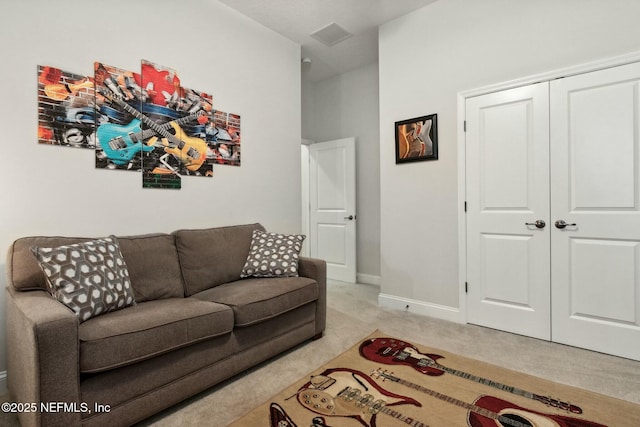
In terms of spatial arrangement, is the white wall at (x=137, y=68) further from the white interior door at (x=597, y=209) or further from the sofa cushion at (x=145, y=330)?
the white interior door at (x=597, y=209)

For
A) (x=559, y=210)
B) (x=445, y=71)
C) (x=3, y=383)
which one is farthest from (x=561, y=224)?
(x=3, y=383)

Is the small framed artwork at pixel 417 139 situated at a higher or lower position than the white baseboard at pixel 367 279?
higher

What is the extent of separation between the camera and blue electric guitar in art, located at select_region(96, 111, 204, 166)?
231cm

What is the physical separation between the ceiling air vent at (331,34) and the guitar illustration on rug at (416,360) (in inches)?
126

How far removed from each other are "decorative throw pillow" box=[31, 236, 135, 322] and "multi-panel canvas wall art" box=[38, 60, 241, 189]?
0.79 metres

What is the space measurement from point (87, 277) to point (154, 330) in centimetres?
48

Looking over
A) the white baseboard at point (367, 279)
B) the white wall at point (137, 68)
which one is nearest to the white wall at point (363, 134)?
the white baseboard at point (367, 279)

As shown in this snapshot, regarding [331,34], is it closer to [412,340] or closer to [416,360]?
[412,340]

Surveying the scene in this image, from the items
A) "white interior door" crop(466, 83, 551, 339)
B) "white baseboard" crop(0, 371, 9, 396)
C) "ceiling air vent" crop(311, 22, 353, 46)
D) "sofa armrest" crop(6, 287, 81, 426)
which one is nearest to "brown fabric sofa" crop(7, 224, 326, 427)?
"sofa armrest" crop(6, 287, 81, 426)

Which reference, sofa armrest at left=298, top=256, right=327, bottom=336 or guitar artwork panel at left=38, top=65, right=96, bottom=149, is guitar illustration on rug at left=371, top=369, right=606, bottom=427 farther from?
guitar artwork panel at left=38, top=65, right=96, bottom=149

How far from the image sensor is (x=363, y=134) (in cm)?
462

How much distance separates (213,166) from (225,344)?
1680 millimetres

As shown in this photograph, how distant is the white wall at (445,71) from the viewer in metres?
2.44

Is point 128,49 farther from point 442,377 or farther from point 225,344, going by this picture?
point 442,377
